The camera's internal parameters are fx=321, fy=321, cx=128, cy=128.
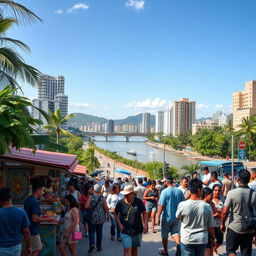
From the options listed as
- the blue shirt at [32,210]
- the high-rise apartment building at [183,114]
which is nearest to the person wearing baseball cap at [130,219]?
the blue shirt at [32,210]

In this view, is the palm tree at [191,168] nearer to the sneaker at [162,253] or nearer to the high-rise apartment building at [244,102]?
the sneaker at [162,253]

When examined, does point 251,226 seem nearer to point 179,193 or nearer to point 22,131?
point 179,193

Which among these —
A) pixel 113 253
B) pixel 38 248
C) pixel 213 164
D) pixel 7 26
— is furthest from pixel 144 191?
pixel 213 164

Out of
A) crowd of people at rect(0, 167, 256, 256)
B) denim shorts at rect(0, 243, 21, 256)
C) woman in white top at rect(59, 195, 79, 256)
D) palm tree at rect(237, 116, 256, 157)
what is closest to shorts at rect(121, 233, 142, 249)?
crowd of people at rect(0, 167, 256, 256)

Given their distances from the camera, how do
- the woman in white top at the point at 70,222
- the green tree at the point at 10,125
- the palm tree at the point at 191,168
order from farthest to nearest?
the palm tree at the point at 191,168 → the woman in white top at the point at 70,222 → the green tree at the point at 10,125

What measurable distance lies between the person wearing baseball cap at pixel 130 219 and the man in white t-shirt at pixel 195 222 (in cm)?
95

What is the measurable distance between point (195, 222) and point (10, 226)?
2.39 meters

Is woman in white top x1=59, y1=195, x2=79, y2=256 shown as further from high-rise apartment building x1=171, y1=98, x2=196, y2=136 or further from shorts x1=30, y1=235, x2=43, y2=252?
high-rise apartment building x1=171, y1=98, x2=196, y2=136

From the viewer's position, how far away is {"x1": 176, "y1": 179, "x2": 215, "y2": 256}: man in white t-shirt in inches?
170

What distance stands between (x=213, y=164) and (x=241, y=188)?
1936 centimetres

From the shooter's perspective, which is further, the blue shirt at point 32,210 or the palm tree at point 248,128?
the palm tree at point 248,128

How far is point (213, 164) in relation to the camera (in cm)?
2334

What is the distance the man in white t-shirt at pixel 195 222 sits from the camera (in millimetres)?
4312

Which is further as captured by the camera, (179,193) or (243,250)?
Answer: (179,193)
